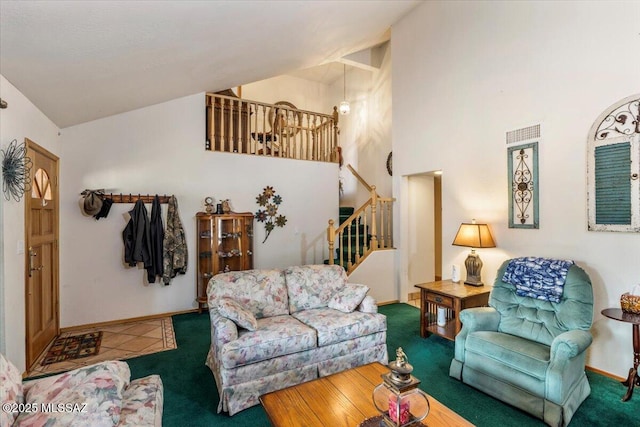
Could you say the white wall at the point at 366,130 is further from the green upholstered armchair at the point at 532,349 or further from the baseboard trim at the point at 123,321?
the baseboard trim at the point at 123,321

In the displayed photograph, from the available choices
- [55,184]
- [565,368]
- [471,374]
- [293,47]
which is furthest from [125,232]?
[565,368]

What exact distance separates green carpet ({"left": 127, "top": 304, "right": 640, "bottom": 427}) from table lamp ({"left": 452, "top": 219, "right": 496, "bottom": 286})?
0.83m

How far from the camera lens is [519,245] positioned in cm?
346

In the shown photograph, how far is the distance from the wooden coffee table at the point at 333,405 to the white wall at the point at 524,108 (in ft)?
7.60

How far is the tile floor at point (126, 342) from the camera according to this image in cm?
304

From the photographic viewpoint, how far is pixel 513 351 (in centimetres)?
231

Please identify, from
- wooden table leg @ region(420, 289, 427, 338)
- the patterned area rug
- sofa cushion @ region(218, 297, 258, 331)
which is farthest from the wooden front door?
wooden table leg @ region(420, 289, 427, 338)

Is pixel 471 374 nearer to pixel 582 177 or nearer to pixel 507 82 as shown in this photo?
pixel 582 177

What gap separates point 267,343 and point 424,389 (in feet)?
4.52

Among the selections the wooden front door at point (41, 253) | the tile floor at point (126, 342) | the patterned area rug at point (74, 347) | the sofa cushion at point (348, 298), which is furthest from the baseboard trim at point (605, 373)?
the wooden front door at point (41, 253)

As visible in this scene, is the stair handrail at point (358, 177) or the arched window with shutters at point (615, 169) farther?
the stair handrail at point (358, 177)

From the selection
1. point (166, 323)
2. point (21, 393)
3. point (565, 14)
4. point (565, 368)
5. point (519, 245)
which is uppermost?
point (565, 14)

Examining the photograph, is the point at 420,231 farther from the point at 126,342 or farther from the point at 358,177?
the point at 126,342

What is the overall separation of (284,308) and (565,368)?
7.37 feet
